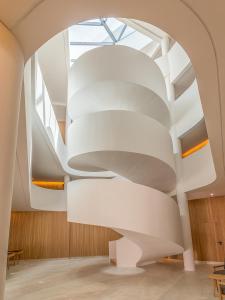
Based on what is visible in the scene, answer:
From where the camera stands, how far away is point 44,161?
11094 millimetres

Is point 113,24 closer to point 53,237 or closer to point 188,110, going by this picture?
point 188,110

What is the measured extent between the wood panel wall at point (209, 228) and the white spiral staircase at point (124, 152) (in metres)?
2.02

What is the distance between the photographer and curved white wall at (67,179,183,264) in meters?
5.99

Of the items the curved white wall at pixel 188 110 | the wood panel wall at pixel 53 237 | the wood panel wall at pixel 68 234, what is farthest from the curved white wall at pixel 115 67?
the wood panel wall at pixel 53 237

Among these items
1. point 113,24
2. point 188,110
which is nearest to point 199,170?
point 188,110

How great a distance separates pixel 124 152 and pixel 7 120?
479 cm

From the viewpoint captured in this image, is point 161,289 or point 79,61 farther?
point 79,61

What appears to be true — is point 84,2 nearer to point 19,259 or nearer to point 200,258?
point 200,258

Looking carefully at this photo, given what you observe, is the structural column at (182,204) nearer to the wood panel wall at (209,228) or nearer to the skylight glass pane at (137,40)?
the wood panel wall at (209,228)

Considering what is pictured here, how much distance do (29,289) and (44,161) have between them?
6.46 m

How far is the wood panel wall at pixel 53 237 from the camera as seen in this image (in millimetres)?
11555

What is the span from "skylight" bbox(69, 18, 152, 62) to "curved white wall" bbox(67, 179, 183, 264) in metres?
9.04

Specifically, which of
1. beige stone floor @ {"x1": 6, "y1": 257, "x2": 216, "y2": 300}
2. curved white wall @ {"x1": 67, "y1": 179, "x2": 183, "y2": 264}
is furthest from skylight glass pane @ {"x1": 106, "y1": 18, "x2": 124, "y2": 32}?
beige stone floor @ {"x1": 6, "y1": 257, "x2": 216, "y2": 300}

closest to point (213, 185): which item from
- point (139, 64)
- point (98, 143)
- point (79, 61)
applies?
point (98, 143)
